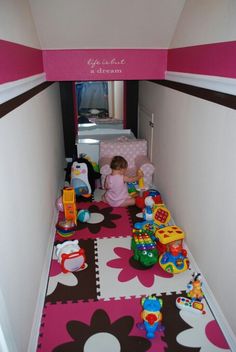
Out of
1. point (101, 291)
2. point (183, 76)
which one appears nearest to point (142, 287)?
point (101, 291)

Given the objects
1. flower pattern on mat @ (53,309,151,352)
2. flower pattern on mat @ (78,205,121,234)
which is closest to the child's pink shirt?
flower pattern on mat @ (78,205,121,234)

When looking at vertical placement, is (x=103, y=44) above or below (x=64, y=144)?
above

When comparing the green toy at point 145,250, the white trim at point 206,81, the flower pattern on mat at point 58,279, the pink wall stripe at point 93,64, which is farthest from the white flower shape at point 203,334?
the pink wall stripe at point 93,64

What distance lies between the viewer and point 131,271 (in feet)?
8.45

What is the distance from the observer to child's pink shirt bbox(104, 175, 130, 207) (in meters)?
3.59

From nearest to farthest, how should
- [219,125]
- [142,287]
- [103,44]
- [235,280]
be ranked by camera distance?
[235,280] < [219,125] < [142,287] < [103,44]

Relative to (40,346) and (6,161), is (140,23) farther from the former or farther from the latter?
(40,346)

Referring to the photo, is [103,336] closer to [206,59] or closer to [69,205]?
[69,205]

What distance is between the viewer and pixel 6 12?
64.1 inches

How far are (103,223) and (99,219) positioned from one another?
102 mm

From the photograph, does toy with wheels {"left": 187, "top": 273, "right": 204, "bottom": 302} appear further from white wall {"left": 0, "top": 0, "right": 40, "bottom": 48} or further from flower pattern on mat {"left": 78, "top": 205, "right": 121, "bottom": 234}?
white wall {"left": 0, "top": 0, "right": 40, "bottom": 48}

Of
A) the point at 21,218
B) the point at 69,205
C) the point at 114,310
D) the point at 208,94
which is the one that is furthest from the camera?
the point at 69,205

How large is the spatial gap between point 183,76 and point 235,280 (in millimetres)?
1650

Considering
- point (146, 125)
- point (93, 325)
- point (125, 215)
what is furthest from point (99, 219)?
point (146, 125)
